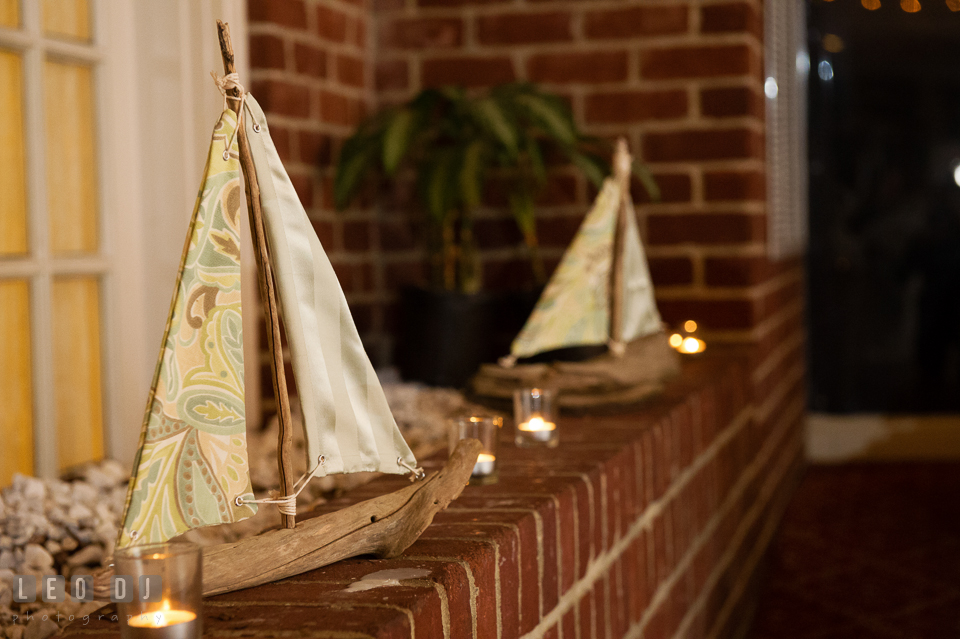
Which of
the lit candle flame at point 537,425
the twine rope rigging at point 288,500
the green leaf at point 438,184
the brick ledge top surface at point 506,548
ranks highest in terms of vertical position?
the green leaf at point 438,184

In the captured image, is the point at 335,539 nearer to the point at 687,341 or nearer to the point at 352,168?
the point at 352,168

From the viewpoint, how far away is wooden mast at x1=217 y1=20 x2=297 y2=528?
81cm

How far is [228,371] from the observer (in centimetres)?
80

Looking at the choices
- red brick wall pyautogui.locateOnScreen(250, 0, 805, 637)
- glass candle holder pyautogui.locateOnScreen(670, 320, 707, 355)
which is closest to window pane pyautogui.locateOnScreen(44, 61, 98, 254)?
red brick wall pyautogui.locateOnScreen(250, 0, 805, 637)

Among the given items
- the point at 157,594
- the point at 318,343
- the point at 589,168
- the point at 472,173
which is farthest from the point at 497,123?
the point at 157,594

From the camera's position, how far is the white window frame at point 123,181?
1.52 m

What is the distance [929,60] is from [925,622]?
237 cm

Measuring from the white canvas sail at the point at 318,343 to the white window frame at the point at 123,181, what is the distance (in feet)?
2.61

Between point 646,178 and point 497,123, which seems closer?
point 497,123

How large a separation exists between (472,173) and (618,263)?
416 millimetres

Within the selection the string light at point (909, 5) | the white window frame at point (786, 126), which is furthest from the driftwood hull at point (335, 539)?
the string light at point (909, 5)

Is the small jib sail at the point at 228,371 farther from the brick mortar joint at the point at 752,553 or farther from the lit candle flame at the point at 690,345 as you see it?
the lit candle flame at the point at 690,345

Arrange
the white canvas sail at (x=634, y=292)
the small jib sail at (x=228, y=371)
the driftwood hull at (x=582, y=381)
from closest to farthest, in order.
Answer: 1. the small jib sail at (x=228, y=371)
2. the driftwood hull at (x=582, y=381)
3. the white canvas sail at (x=634, y=292)

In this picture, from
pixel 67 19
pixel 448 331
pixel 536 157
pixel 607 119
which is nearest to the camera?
pixel 67 19
